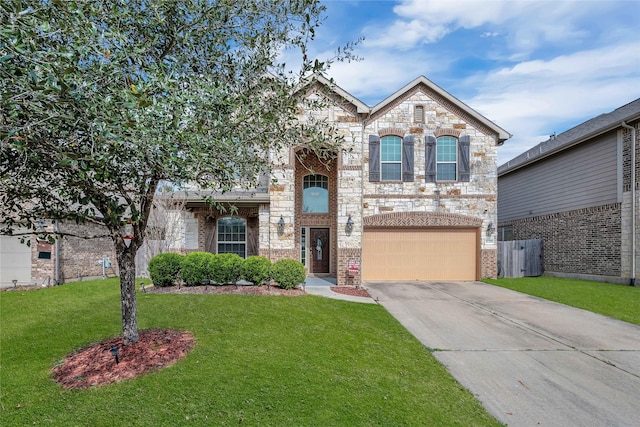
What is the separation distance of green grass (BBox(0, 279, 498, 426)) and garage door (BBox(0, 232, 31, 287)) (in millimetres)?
5337

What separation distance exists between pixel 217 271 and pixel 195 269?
63 cm

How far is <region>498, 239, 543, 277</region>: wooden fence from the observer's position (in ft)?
48.9

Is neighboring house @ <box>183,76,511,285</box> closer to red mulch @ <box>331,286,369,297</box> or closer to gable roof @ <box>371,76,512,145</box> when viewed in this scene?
gable roof @ <box>371,76,512,145</box>

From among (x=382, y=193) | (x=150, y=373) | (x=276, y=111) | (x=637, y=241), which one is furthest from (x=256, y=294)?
(x=637, y=241)

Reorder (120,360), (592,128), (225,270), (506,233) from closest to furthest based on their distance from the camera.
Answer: (120,360)
(225,270)
(592,128)
(506,233)

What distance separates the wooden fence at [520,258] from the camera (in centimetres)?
1491

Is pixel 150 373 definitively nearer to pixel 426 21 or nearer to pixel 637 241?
pixel 426 21

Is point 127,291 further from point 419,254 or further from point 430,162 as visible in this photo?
point 430,162

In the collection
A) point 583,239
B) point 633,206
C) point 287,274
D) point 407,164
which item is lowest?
point 287,274

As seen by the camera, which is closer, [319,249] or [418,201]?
[418,201]

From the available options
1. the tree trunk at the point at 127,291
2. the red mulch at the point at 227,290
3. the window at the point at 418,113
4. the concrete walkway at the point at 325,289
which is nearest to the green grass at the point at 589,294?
the concrete walkway at the point at 325,289

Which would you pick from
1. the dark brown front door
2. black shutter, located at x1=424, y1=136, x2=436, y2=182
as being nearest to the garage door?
the dark brown front door

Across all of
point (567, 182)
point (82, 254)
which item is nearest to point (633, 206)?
point (567, 182)

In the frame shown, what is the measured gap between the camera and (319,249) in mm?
14211
